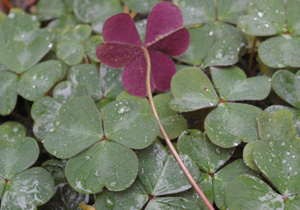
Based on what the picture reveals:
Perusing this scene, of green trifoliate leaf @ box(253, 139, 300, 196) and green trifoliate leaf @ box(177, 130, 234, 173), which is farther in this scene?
green trifoliate leaf @ box(177, 130, 234, 173)

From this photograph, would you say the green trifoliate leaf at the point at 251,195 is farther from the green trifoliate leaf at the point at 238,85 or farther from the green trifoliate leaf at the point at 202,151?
the green trifoliate leaf at the point at 238,85

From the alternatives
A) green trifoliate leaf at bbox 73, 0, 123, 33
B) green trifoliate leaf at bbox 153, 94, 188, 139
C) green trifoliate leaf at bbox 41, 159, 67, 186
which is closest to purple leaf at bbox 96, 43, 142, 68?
green trifoliate leaf at bbox 153, 94, 188, 139

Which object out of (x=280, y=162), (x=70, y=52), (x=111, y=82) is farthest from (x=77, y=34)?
(x=280, y=162)

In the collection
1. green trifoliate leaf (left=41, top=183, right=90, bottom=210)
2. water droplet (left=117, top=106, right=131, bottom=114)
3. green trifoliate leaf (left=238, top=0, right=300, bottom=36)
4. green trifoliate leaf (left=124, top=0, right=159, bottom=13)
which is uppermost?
green trifoliate leaf (left=238, top=0, right=300, bottom=36)

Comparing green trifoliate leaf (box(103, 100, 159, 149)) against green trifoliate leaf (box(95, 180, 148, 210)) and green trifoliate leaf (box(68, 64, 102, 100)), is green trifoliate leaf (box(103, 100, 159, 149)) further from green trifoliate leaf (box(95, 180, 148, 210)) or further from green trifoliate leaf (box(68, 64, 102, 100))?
green trifoliate leaf (box(68, 64, 102, 100))

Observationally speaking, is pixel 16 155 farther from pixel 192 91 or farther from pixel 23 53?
pixel 192 91

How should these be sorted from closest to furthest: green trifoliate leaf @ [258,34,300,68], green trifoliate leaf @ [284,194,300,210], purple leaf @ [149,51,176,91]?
green trifoliate leaf @ [284,194,300,210], green trifoliate leaf @ [258,34,300,68], purple leaf @ [149,51,176,91]
